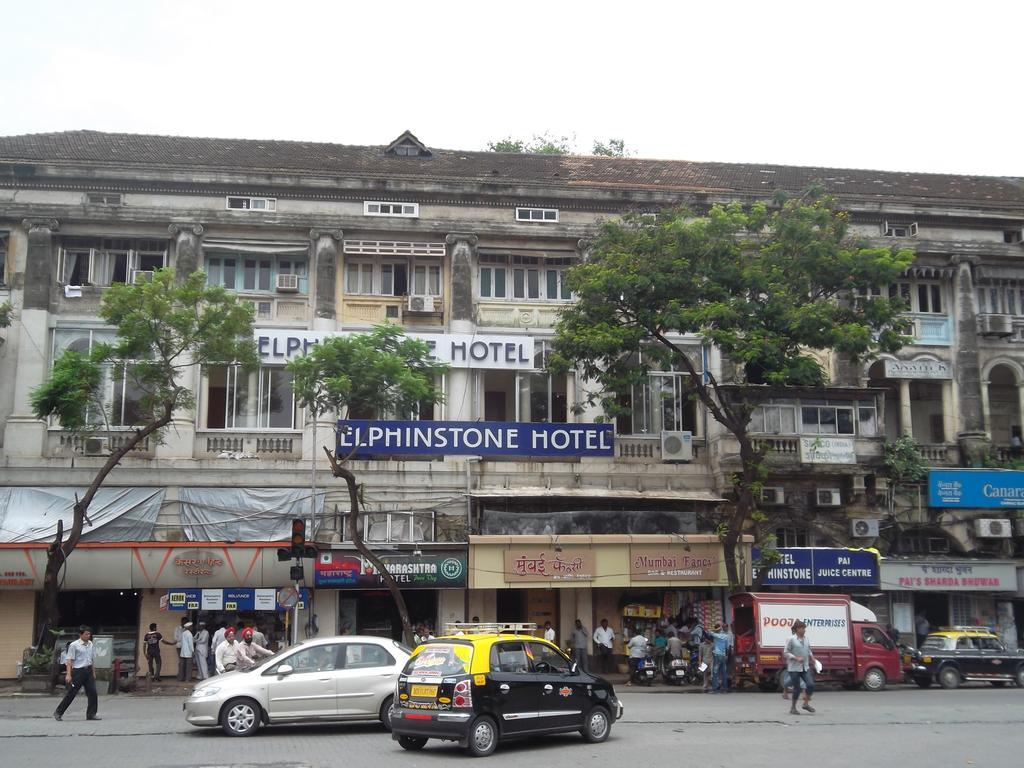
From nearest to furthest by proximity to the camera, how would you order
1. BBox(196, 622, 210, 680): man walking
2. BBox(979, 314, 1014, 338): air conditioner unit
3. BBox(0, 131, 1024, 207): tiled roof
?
BBox(196, 622, 210, 680): man walking, BBox(0, 131, 1024, 207): tiled roof, BBox(979, 314, 1014, 338): air conditioner unit

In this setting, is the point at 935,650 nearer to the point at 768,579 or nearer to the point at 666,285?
the point at 768,579

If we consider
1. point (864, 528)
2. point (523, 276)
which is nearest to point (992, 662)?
point (864, 528)

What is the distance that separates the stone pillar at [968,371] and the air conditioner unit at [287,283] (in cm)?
1997

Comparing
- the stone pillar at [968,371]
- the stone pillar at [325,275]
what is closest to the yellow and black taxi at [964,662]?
the stone pillar at [968,371]

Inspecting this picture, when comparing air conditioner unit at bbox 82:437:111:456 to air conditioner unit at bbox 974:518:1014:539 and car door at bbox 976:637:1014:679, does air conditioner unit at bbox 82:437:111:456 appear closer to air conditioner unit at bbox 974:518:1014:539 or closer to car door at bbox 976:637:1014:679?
car door at bbox 976:637:1014:679

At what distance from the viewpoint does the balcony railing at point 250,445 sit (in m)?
28.4

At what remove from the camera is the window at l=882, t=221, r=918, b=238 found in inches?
1267

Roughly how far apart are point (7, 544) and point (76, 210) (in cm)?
939

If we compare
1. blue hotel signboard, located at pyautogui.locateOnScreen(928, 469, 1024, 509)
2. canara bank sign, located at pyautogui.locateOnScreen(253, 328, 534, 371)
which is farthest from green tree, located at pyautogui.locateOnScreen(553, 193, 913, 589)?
blue hotel signboard, located at pyautogui.locateOnScreen(928, 469, 1024, 509)

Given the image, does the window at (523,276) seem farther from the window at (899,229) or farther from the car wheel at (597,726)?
the car wheel at (597,726)

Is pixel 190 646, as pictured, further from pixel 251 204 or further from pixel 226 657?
pixel 251 204

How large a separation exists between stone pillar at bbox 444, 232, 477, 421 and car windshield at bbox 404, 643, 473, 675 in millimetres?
15762

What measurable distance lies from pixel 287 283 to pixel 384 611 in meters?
9.51

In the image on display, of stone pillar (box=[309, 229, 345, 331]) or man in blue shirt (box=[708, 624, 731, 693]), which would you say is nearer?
man in blue shirt (box=[708, 624, 731, 693])
